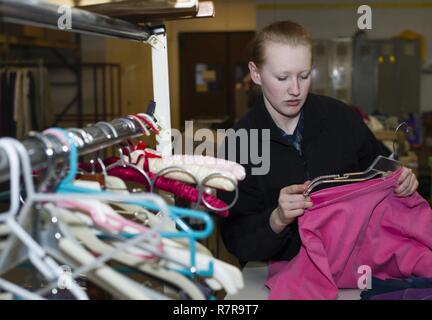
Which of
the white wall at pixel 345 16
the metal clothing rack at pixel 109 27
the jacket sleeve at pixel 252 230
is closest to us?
the metal clothing rack at pixel 109 27

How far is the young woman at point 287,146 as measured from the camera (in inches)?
51.3

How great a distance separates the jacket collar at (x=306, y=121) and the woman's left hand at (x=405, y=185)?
0.31 metres

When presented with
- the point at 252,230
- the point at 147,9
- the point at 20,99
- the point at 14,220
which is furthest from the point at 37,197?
the point at 20,99

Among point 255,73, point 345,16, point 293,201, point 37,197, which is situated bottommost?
point 293,201

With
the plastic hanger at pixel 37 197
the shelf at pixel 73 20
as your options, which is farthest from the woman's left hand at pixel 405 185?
the plastic hanger at pixel 37 197

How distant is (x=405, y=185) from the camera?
1392 millimetres

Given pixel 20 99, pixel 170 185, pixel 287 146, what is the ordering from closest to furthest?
1. pixel 170 185
2. pixel 287 146
3. pixel 20 99

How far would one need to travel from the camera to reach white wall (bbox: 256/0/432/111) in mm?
6320

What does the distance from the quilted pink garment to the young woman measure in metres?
0.05

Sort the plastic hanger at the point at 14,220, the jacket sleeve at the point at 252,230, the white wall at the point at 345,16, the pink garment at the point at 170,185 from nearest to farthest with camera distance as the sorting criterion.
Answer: the plastic hanger at the point at 14,220
the pink garment at the point at 170,185
the jacket sleeve at the point at 252,230
the white wall at the point at 345,16

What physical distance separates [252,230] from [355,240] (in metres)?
0.27
